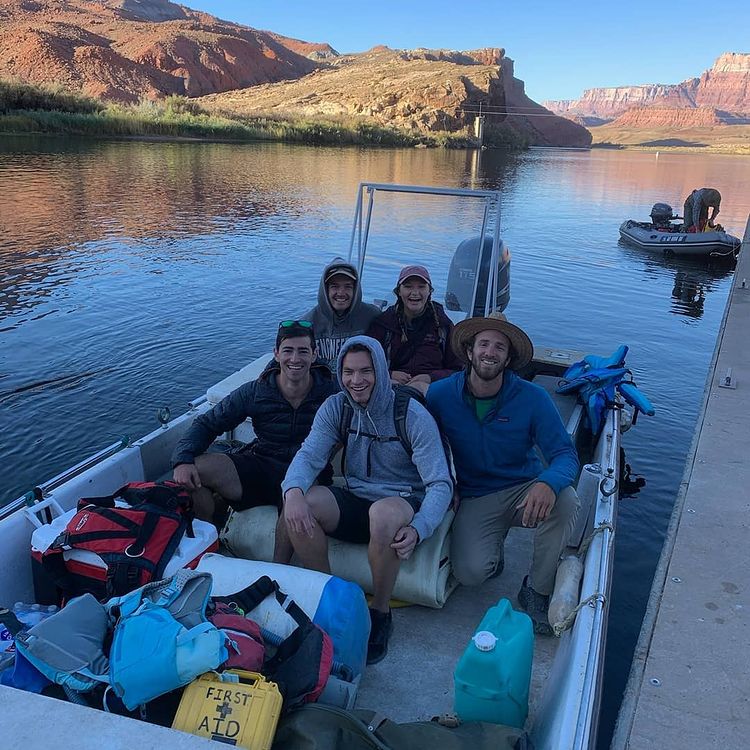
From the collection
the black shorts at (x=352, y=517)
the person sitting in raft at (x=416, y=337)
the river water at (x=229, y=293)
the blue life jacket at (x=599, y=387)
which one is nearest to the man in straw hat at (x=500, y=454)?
the black shorts at (x=352, y=517)

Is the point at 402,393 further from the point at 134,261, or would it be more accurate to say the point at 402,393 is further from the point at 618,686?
the point at 134,261

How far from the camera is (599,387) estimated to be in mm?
5258

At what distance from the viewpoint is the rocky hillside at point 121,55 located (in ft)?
220

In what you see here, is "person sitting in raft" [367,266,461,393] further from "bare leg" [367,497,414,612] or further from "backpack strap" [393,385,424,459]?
"bare leg" [367,497,414,612]

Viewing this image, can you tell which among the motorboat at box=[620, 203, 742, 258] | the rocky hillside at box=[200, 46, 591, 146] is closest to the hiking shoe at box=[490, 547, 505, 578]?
the motorboat at box=[620, 203, 742, 258]

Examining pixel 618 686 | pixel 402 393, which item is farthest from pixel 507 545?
pixel 402 393

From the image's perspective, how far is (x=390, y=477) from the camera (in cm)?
308

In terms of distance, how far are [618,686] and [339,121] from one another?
57946 mm

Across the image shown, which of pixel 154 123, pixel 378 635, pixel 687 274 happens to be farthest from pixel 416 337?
pixel 154 123

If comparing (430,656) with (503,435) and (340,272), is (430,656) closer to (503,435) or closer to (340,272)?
(503,435)

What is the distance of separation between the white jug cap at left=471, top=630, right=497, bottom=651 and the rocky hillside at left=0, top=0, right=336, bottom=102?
56.6 metres

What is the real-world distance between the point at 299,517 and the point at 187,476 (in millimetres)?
710

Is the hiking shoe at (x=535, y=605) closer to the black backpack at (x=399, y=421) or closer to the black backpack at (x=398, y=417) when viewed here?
the black backpack at (x=399, y=421)

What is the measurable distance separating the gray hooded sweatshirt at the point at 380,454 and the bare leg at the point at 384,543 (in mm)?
85
